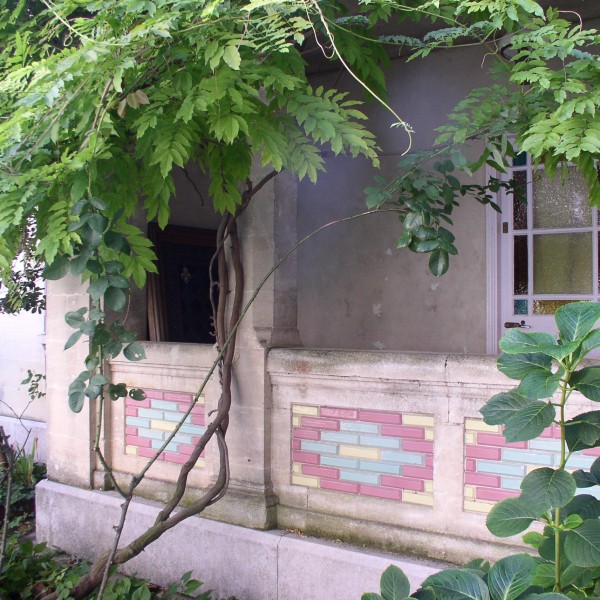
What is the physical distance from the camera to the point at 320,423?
4.20 meters

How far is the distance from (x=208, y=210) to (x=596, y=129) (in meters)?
4.67

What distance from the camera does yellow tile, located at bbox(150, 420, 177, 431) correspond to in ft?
16.1

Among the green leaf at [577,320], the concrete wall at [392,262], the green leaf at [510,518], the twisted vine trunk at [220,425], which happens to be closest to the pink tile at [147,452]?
the twisted vine trunk at [220,425]

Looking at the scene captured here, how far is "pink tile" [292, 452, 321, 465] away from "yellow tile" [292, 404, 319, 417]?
9.3 inches

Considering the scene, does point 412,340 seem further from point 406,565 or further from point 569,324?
point 569,324

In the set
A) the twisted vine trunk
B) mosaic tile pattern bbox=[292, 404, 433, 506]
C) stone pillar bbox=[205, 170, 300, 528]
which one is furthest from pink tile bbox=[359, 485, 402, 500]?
the twisted vine trunk

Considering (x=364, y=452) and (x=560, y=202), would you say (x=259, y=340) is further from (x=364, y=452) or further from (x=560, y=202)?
(x=560, y=202)

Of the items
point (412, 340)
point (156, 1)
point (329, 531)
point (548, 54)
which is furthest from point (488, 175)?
point (156, 1)

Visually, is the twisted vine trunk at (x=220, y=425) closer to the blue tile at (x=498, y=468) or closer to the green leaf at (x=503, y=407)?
the blue tile at (x=498, y=468)

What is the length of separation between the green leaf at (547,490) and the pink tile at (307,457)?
2.76 meters

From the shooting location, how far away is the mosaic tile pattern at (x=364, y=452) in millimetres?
3838

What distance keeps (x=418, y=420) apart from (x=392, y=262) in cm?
232

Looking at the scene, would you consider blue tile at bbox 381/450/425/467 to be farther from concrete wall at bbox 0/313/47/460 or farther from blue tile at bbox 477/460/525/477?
concrete wall at bbox 0/313/47/460

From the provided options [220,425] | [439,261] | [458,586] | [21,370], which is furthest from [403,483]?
[21,370]
